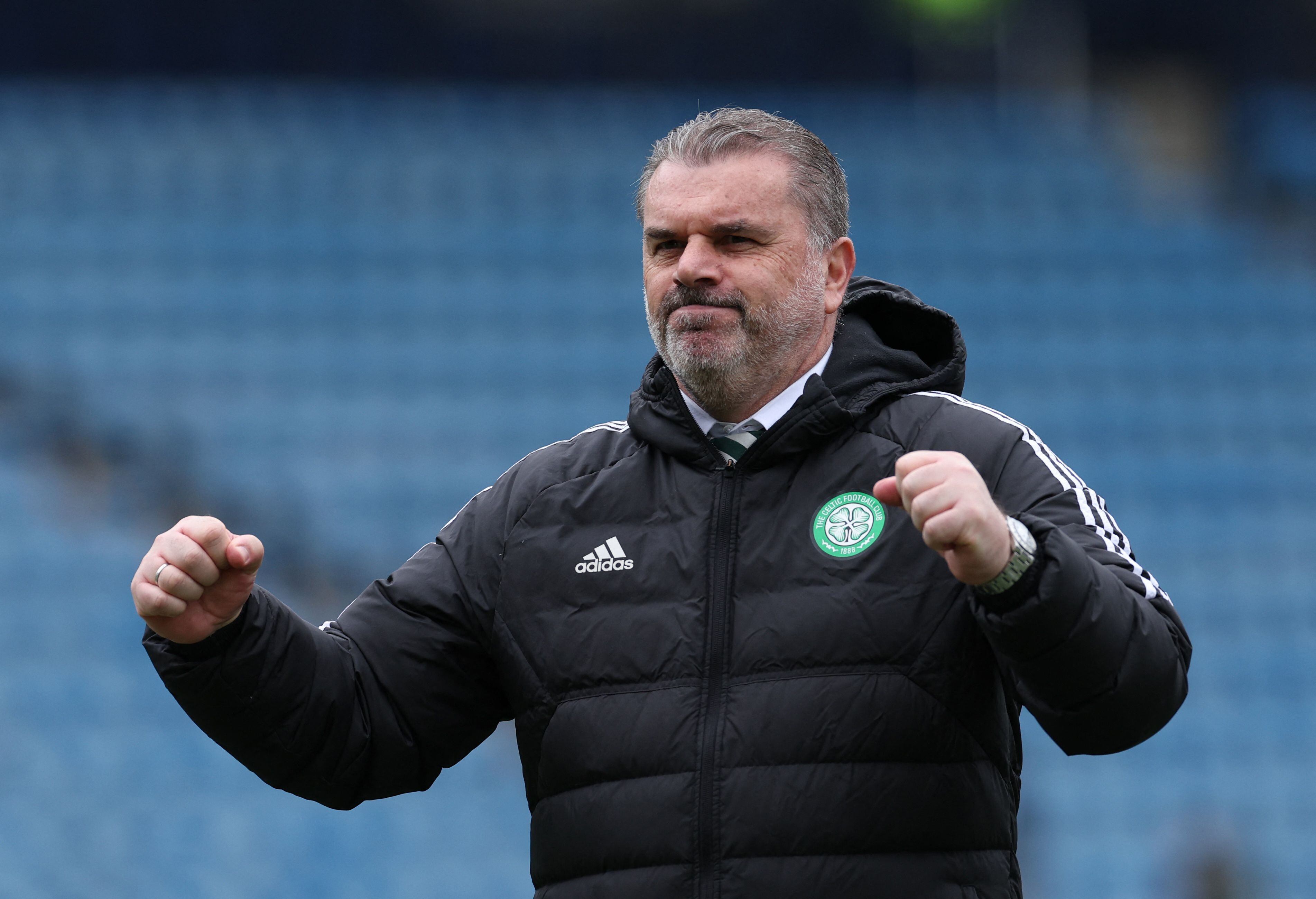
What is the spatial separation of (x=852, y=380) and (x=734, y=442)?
0.55ft

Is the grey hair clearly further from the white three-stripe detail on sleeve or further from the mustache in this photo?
the white three-stripe detail on sleeve

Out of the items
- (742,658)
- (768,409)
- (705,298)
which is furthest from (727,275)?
(742,658)

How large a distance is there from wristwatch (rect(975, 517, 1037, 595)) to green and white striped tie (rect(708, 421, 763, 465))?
429 mm

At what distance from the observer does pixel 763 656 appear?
181cm

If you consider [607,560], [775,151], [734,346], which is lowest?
[607,560]

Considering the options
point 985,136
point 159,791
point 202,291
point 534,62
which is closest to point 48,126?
point 202,291

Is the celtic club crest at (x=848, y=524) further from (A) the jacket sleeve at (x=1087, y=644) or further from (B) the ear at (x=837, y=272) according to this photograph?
(B) the ear at (x=837, y=272)

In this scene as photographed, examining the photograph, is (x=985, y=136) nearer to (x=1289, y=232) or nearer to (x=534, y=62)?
(x=1289, y=232)

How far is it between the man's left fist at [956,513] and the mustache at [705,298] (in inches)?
18.8

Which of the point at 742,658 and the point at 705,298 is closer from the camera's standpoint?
the point at 742,658

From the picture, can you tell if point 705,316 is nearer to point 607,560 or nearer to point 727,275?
point 727,275

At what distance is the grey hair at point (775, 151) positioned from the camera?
2.08 m

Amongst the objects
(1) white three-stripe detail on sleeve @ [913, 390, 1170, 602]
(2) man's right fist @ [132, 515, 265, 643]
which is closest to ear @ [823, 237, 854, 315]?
(1) white three-stripe detail on sleeve @ [913, 390, 1170, 602]

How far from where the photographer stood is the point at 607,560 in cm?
196
